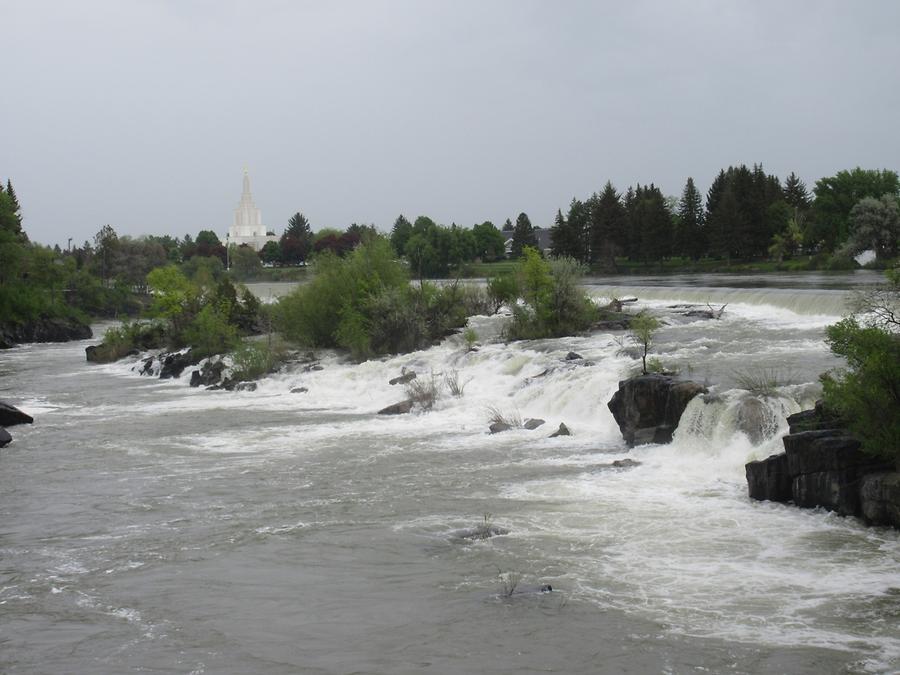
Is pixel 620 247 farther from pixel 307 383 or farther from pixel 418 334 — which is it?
pixel 307 383

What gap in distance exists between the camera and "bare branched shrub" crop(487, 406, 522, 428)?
79.9 ft

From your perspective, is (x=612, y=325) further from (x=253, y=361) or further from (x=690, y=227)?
(x=690, y=227)

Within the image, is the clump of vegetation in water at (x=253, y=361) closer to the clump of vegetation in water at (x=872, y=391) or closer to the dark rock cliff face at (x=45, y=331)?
the clump of vegetation in water at (x=872, y=391)

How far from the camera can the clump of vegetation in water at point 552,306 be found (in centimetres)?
3922

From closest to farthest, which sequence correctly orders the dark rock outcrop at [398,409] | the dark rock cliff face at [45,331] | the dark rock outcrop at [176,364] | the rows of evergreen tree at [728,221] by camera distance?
the dark rock outcrop at [398,409]
the dark rock outcrop at [176,364]
the dark rock cliff face at [45,331]
the rows of evergreen tree at [728,221]

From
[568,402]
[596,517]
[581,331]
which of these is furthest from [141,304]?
[596,517]

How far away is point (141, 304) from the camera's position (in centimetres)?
10238

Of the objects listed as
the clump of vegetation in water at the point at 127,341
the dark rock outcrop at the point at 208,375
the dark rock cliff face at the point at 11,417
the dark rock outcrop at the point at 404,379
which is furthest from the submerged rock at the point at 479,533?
the clump of vegetation in water at the point at 127,341

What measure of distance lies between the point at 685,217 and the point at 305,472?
7615 centimetres

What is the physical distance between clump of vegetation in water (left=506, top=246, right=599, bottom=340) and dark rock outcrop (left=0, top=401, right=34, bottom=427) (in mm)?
18895

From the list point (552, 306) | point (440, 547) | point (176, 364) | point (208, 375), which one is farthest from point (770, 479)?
point (176, 364)

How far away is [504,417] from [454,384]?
372cm

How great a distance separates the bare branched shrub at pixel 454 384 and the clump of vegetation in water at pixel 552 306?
8696 millimetres

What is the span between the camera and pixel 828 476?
15.1m
